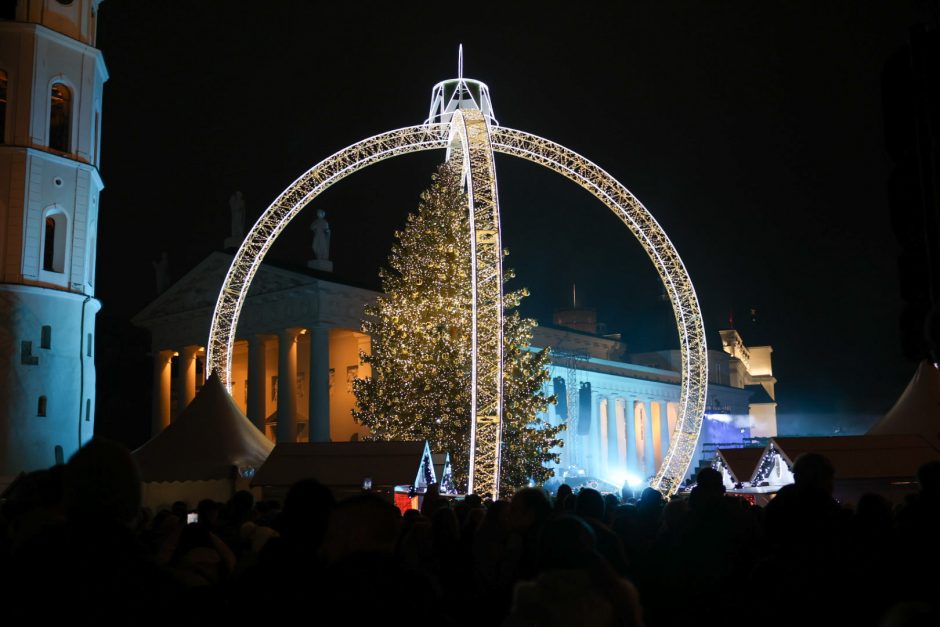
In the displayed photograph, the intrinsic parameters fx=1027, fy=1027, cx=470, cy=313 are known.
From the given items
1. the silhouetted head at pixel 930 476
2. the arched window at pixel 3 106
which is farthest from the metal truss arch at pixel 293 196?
the silhouetted head at pixel 930 476

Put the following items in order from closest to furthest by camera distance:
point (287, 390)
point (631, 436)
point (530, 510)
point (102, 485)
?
1. point (102, 485)
2. point (530, 510)
3. point (287, 390)
4. point (631, 436)

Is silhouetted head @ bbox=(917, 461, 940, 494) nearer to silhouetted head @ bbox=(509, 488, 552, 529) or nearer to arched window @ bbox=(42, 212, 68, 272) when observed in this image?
silhouetted head @ bbox=(509, 488, 552, 529)

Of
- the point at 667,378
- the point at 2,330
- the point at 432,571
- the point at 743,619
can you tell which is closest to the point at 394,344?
the point at 2,330

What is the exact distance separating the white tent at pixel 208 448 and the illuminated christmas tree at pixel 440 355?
7.04 m

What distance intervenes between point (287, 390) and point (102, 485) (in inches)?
2089

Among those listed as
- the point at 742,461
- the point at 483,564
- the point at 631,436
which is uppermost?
the point at 631,436

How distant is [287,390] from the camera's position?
5584 centimetres

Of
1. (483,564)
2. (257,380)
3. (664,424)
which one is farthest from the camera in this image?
(664,424)

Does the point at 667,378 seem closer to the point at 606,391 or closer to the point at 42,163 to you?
the point at 606,391

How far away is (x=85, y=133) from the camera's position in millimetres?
36500

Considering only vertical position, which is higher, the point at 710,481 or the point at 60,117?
the point at 60,117

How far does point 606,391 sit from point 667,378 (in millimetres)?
12716

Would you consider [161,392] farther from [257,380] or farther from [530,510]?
[530,510]

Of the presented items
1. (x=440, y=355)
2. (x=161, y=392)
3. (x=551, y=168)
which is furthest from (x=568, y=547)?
(x=161, y=392)
